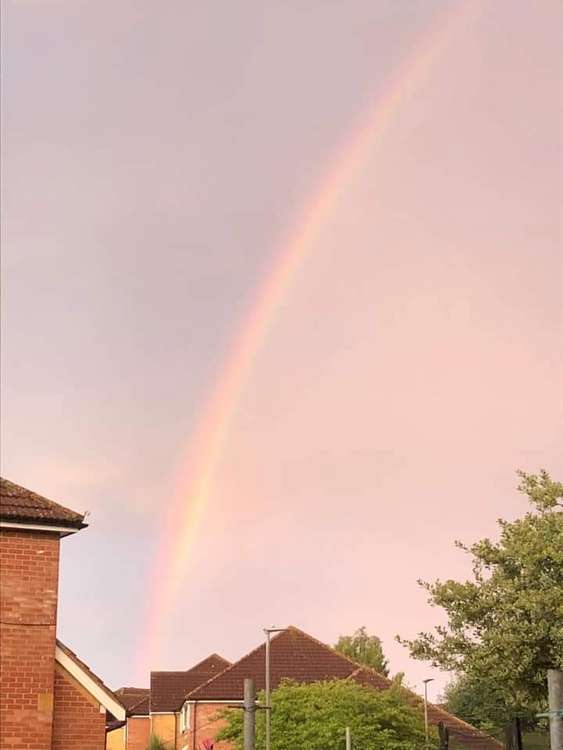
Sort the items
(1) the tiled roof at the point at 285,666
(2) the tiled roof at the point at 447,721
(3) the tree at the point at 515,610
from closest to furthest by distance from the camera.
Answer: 1. (3) the tree at the point at 515,610
2. (2) the tiled roof at the point at 447,721
3. (1) the tiled roof at the point at 285,666

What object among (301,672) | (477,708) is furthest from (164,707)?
(477,708)

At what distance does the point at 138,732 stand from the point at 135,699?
13.4 metres

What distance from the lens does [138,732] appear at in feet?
259

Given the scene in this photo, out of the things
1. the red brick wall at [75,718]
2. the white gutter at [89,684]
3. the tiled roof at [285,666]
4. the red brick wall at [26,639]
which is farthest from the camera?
the tiled roof at [285,666]

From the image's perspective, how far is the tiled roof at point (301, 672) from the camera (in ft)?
173

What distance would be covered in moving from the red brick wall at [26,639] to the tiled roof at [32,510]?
1.01ft

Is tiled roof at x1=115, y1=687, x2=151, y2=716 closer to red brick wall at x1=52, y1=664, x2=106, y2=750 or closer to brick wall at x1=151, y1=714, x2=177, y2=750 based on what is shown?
brick wall at x1=151, y1=714, x2=177, y2=750

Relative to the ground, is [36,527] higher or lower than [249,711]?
higher

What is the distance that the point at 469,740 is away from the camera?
52.9 metres

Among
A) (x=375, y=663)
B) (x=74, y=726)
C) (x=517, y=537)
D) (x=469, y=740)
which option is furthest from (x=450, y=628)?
(x=375, y=663)

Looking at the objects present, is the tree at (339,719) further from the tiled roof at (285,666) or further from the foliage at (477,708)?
the foliage at (477,708)

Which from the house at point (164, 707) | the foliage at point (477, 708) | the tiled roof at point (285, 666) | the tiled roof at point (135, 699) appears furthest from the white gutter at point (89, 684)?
the foliage at point (477, 708)

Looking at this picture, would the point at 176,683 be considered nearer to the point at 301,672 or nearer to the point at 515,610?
the point at 301,672

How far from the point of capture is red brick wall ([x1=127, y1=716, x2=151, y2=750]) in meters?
77.5
